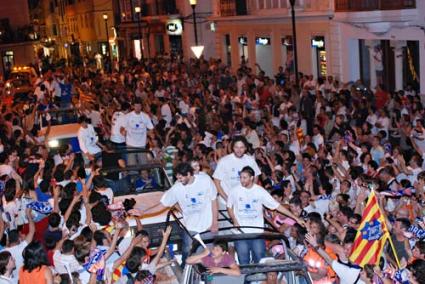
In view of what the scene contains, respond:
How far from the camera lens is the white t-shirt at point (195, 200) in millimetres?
9047

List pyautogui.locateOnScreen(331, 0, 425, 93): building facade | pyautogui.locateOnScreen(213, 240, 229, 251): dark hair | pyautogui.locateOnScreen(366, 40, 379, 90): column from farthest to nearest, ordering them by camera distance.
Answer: pyautogui.locateOnScreen(366, 40, 379, 90): column → pyautogui.locateOnScreen(331, 0, 425, 93): building facade → pyautogui.locateOnScreen(213, 240, 229, 251): dark hair

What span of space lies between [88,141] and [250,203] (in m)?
7.22

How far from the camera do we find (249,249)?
8039mm

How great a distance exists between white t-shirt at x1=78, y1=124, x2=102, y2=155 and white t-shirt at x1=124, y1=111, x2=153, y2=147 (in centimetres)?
68

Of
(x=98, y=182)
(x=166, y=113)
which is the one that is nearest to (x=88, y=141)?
(x=166, y=113)

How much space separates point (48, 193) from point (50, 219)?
2227mm

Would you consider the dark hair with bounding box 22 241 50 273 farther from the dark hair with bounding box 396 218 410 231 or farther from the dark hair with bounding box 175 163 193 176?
the dark hair with bounding box 396 218 410 231

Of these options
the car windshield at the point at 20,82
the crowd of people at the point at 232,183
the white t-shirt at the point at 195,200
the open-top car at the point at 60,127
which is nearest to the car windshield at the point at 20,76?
the car windshield at the point at 20,82

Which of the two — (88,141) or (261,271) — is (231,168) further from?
(88,141)

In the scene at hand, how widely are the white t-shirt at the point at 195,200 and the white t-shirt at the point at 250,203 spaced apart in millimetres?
341

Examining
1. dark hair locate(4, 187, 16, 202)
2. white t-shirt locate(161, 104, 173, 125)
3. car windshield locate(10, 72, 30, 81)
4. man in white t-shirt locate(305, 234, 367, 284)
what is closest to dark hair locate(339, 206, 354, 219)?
man in white t-shirt locate(305, 234, 367, 284)

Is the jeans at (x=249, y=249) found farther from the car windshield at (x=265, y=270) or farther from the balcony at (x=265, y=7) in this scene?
the balcony at (x=265, y=7)

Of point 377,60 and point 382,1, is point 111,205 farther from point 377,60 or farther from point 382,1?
point 377,60

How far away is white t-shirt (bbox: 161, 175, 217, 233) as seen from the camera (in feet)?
29.7
